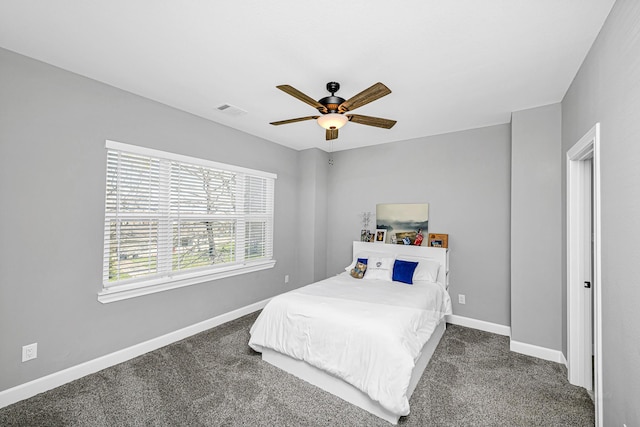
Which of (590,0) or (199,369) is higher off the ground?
(590,0)

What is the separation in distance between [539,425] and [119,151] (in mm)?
4199

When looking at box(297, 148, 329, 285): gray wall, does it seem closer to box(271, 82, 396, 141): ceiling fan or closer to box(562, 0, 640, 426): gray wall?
box(271, 82, 396, 141): ceiling fan

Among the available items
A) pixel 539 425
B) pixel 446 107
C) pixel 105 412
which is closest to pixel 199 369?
pixel 105 412

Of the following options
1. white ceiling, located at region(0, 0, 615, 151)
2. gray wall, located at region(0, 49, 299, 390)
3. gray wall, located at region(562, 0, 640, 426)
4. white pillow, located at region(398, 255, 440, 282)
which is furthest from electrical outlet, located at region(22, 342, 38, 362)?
gray wall, located at region(562, 0, 640, 426)

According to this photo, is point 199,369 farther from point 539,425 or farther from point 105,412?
point 539,425

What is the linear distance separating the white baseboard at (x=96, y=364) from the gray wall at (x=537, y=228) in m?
3.61

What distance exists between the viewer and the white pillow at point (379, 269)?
372cm

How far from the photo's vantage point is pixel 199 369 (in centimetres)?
263

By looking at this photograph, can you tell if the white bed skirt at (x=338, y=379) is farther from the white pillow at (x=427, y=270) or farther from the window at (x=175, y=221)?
the window at (x=175, y=221)

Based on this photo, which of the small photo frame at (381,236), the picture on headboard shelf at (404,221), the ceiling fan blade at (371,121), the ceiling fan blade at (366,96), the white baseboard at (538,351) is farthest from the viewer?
the small photo frame at (381,236)

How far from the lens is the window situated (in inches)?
108

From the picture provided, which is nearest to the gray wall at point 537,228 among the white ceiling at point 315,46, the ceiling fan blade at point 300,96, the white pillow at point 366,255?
the white ceiling at point 315,46

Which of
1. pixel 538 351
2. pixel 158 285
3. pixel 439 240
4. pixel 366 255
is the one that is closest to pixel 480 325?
pixel 538 351

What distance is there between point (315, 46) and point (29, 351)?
3262 millimetres
